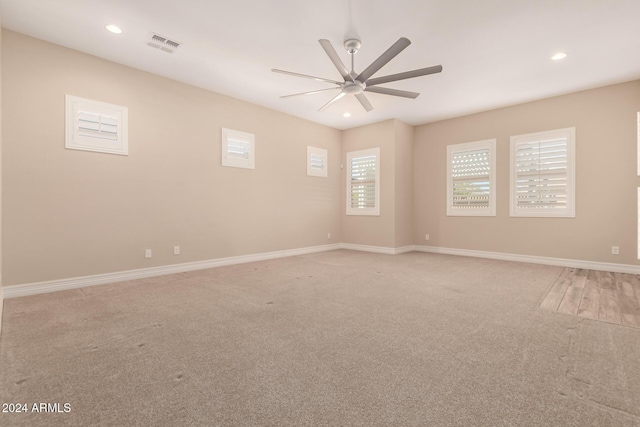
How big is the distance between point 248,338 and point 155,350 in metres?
0.63

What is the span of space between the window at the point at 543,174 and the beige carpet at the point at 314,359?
2534 millimetres

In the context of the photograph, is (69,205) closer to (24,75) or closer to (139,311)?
(24,75)

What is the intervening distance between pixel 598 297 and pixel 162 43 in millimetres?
5918

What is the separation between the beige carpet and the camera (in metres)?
1.41

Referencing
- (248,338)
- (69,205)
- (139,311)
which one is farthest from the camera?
(69,205)

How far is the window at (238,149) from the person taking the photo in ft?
17.1

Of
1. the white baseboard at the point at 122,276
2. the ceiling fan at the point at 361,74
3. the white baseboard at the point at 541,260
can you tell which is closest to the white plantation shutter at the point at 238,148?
the white baseboard at the point at 122,276

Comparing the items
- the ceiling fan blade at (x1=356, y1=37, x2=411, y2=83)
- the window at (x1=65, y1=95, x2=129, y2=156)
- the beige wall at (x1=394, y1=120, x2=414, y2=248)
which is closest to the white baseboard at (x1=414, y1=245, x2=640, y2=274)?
the beige wall at (x1=394, y1=120, x2=414, y2=248)

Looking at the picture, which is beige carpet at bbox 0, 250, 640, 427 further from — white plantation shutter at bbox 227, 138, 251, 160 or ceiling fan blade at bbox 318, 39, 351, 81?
white plantation shutter at bbox 227, 138, 251, 160

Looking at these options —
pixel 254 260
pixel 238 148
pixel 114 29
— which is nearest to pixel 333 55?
pixel 114 29

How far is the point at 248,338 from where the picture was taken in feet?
7.32

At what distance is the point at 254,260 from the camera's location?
221 inches

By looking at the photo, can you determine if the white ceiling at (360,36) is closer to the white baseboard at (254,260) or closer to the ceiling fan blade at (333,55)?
the ceiling fan blade at (333,55)

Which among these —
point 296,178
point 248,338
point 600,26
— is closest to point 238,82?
point 296,178
